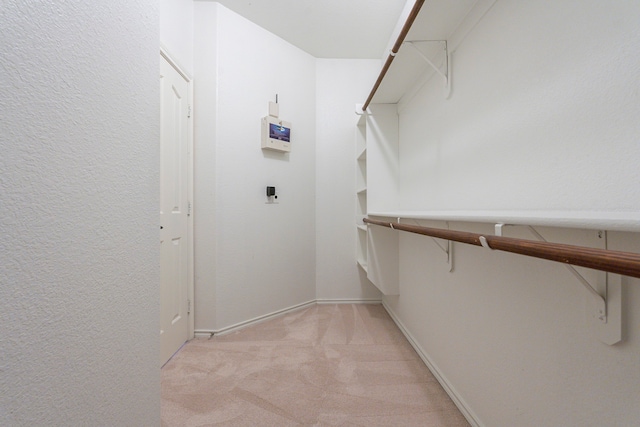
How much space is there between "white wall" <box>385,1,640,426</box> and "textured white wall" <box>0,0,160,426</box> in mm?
1276

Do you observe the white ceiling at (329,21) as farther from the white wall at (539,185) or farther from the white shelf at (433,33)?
the white wall at (539,185)

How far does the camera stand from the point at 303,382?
1.56m

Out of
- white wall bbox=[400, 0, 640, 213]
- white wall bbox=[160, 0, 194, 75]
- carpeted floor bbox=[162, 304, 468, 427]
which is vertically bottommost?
carpeted floor bbox=[162, 304, 468, 427]

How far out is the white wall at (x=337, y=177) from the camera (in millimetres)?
2930

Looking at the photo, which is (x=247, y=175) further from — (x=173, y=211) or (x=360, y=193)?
(x=360, y=193)

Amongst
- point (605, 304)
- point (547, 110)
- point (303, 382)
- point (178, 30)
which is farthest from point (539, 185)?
point (178, 30)

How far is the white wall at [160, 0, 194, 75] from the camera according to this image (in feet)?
5.79

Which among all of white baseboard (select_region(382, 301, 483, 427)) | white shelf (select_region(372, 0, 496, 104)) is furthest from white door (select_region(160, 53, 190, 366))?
white baseboard (select_region(382, 301, 483, 427))

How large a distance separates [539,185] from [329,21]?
89.3 inches

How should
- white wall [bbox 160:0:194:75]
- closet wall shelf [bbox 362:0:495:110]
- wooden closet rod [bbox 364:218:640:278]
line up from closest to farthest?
wooden closet rod [bbox 364:218:640:278] < closet wall shelf [bbox 362:0:495:110] < white wall [bbox 160:0:194:75]

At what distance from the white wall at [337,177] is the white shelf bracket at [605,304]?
2283 millimetres

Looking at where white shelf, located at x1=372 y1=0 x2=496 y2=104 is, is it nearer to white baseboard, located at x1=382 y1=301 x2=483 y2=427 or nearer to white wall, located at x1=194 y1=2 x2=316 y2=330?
white wall, located at x1=194 y1=2 x2=316 y2=330

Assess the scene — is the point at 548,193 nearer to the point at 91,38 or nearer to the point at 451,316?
the point at 451,316

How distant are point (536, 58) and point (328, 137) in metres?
2.18
